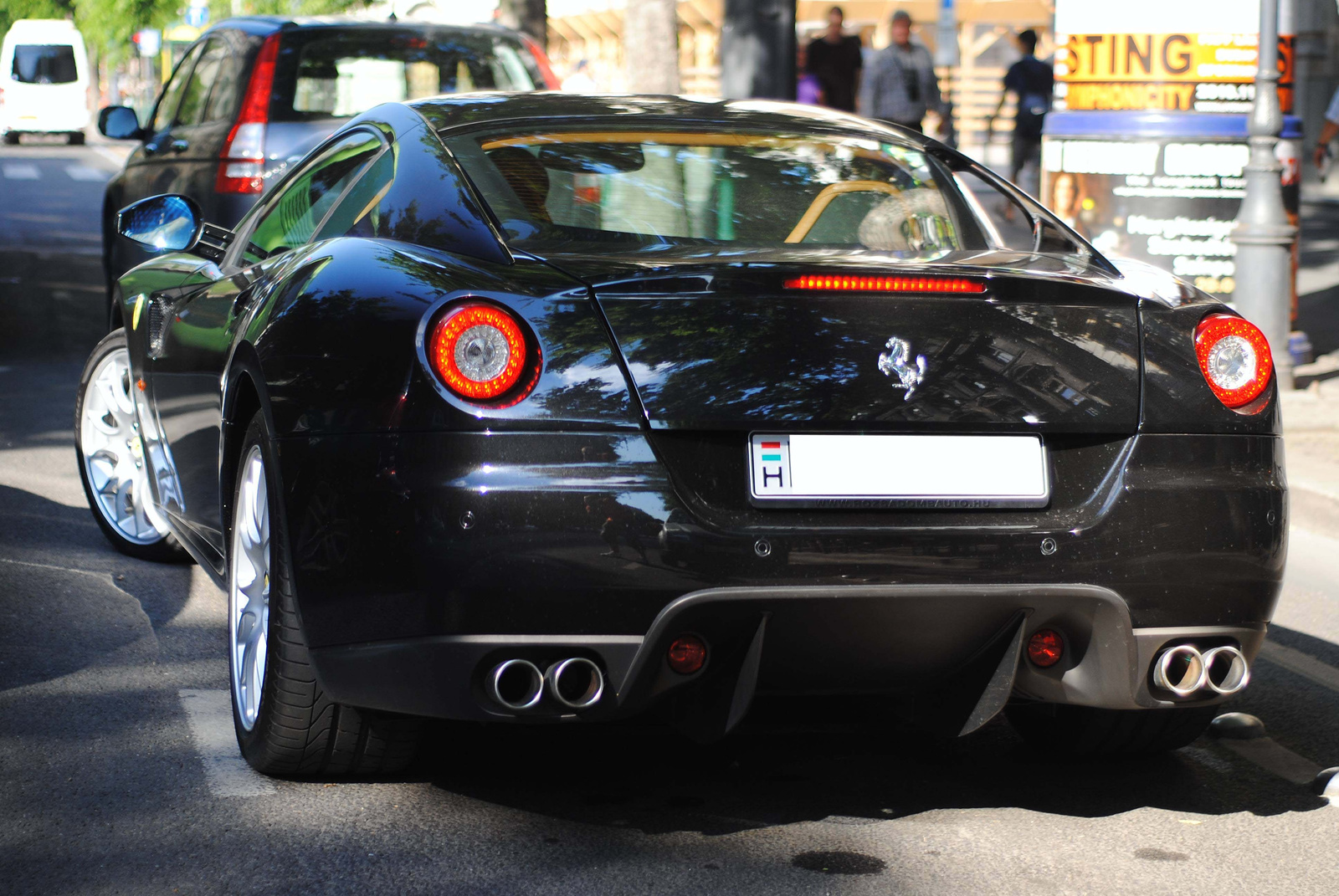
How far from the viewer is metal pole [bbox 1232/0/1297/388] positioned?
32.5 ft

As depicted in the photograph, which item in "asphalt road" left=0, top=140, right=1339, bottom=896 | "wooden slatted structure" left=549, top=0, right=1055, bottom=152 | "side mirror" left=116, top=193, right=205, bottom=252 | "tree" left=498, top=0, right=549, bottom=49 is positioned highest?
"wooden slatted structure" left=549, top=0, right=1055, bottom=152

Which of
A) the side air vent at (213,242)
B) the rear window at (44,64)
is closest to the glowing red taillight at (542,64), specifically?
the side air vent at (213,242)

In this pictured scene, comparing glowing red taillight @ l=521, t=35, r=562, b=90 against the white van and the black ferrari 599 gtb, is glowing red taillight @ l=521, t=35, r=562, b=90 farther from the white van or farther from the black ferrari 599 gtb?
the white van

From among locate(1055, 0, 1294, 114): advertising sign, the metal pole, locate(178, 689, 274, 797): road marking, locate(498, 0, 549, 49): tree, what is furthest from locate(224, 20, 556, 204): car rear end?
locate(498, 0, 549, 49): tree

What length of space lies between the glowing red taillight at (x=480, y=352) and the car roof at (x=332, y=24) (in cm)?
703

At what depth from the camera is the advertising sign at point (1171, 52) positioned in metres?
10.8

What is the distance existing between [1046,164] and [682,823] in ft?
28.4

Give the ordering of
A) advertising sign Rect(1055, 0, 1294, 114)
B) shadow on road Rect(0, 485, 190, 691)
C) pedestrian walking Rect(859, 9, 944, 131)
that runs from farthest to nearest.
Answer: pedestrian walking Rect(859, 9, 944, 131), advertising sign Rect(1055, 0, 1294, 114), shadow on road Rect(0, 485, 190, 691)

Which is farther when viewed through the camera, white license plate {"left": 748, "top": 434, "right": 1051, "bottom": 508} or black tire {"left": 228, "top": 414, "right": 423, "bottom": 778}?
black tire {"left": 228, "top": 414, "right": 423, "bottom": 778}

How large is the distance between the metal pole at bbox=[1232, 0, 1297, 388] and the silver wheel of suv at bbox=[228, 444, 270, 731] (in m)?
7.18

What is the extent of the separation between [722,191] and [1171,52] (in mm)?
7587

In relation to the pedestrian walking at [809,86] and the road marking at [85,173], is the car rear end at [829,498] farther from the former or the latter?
the road marking at [85,173]

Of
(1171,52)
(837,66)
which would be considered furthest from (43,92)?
(1171,52)

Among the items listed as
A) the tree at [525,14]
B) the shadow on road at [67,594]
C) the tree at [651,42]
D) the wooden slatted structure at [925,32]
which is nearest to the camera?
the shadow on road at [67,594]
